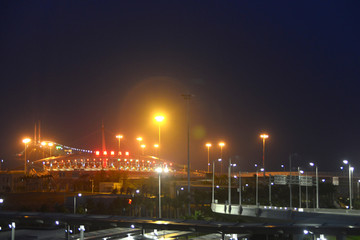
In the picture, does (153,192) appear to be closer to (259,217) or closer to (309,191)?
(309,191)

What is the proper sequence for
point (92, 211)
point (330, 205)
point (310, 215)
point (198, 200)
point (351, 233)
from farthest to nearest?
1. point (198, 200)
2. point (330, 205)
3. point (92, 211)
4. point (310, 215)
5. point (351, 233)

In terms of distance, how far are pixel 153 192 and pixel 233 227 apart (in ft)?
228

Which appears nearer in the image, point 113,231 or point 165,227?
point 165,227

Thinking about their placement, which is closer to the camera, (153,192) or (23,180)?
(153,192)

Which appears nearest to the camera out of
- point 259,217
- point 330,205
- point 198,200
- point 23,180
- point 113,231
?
point 113,231

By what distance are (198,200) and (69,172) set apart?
103m

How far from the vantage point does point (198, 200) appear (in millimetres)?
81500

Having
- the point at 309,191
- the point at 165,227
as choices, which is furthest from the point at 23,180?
the point at 165,227

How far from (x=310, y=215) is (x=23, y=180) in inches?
3543

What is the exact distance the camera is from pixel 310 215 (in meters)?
→ 50.6

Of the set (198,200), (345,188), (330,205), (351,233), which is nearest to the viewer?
(351,233)

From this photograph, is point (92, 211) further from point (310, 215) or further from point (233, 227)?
point (233, 227)

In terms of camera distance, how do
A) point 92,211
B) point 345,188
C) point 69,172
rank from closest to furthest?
point 92,211, point 345,188, point 69,172

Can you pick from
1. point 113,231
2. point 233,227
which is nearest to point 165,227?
point 233,227
